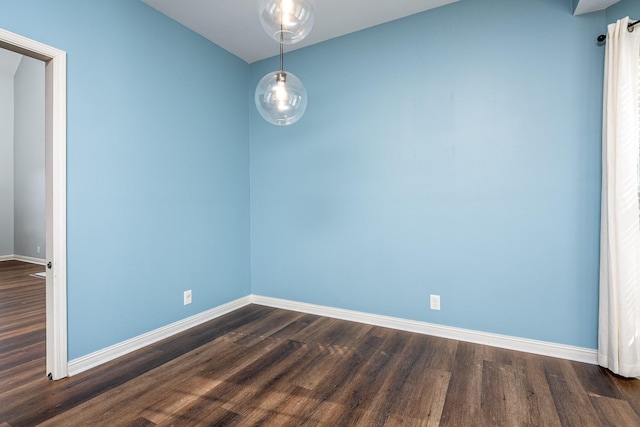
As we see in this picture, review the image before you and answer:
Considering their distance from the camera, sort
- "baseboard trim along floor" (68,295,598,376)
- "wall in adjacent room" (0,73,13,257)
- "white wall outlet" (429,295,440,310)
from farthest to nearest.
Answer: "wall in adjacent room" (0,73,13,257) → "white wall outlet" (429,295,440,310) → "baseboard trim along floor" (68,295,598,376)

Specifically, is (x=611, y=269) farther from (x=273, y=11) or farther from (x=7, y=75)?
(x=7, y=75)

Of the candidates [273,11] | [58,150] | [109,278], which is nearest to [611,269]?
[273,11]

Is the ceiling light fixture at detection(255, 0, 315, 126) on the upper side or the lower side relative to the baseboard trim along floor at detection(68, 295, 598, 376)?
upper

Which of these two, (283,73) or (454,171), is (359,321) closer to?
(454,171)

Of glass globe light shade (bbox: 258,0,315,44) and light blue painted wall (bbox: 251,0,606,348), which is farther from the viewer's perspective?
light blue painted wall (bbox: 251,0,606,348)

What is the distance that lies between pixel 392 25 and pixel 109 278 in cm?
336

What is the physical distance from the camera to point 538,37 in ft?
8.34

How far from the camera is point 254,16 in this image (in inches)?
117

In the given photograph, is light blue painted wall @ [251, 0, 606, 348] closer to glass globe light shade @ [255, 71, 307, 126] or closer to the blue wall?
the blue wall

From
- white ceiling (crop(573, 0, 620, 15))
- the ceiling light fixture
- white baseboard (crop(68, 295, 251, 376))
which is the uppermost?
white ceiling (crop(573, 0, 620, 15))

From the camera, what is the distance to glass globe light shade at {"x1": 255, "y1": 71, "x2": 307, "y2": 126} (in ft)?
6.32

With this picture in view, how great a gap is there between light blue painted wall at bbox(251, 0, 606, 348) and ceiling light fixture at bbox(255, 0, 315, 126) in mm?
1421

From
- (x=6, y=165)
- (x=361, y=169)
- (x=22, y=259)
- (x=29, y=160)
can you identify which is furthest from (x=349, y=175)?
(x=6, y=165)

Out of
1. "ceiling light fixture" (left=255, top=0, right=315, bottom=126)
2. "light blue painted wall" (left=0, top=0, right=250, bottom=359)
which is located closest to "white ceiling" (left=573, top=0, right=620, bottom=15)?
"ceiling light fixture" (left=255, top=0, right=315, bottom=126)
